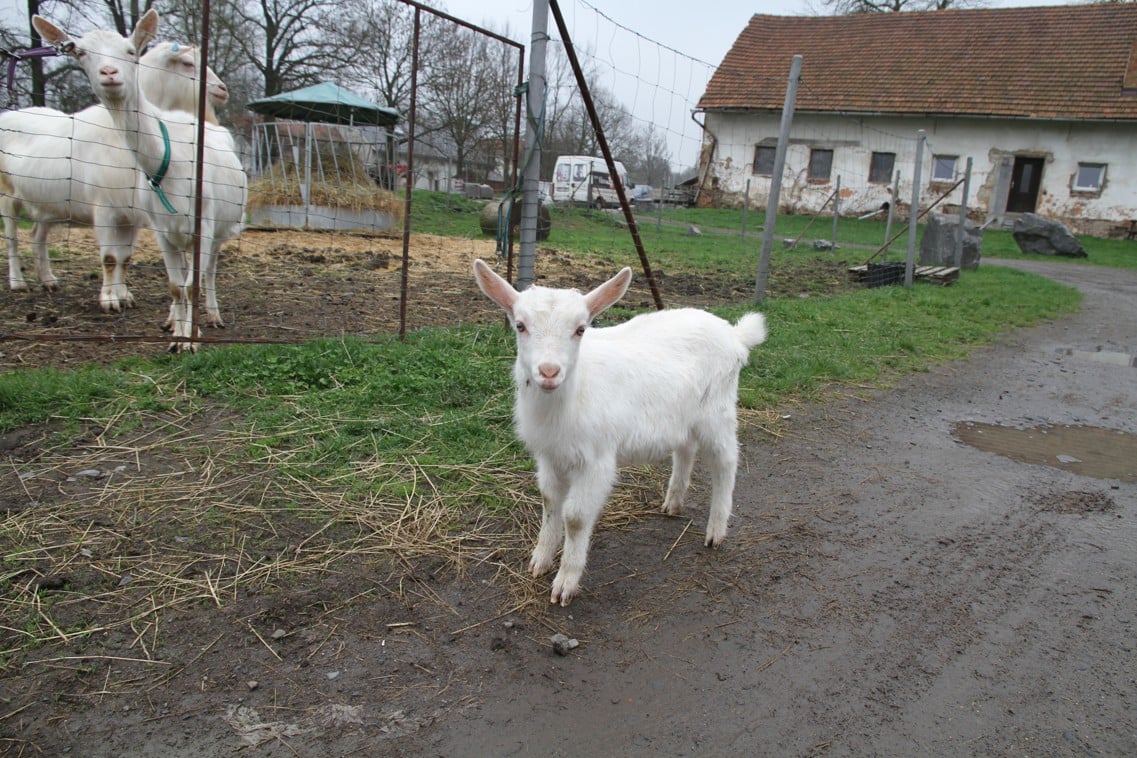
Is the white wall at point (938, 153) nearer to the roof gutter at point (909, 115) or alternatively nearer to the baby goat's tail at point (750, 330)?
the roof gutter at point (909, 115)

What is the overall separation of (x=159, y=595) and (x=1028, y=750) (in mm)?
2943

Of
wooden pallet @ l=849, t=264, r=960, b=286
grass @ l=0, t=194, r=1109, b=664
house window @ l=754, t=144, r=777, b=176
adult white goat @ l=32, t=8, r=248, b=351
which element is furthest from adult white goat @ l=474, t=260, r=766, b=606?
house window @ l=754, t=144, r=777, b=176

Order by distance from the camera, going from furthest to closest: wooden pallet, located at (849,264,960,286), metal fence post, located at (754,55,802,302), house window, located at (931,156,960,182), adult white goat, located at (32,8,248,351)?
house window, located at (931,156,960,182) < wooden pallet, located at (849,264,960,286) < metal fence post, located at (754,55,802,302) < adult white goat, located at (32,8,248,351)

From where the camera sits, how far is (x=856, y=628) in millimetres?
2734

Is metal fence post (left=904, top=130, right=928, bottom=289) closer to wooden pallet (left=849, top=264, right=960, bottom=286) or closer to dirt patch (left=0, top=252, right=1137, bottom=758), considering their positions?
wooden pallet (left=849, top=264, right=960, bottom=286)

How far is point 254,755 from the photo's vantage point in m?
2.00

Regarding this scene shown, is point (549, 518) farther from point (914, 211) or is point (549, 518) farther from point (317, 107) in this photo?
point (317, 107)

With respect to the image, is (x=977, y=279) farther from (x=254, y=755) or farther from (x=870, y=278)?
(x=254, y=755)

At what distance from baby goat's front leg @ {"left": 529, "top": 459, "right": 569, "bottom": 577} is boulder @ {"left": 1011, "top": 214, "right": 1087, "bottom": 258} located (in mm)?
20730

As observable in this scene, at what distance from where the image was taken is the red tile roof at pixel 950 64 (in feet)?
78.1

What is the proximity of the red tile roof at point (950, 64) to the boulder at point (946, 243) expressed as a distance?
1292cm

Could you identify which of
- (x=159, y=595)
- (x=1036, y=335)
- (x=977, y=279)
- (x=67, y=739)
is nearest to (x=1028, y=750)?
(x=67, y=739)

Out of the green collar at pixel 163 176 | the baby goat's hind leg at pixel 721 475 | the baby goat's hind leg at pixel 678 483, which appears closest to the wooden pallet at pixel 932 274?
the baby goat's hind leg at pixel 678 483

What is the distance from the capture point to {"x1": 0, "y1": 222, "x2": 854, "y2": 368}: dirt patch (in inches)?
214
